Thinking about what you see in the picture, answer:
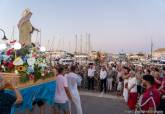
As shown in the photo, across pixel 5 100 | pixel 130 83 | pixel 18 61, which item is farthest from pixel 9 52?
pixel 130 83

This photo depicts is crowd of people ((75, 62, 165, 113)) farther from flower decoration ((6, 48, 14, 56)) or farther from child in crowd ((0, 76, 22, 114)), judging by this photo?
flower decoration ((6, 48, 14, 56))

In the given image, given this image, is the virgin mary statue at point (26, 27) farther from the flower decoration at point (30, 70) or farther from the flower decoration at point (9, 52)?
the flower decoration at point (30, 70)

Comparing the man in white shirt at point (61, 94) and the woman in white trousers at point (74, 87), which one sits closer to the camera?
the man in white shirt at point (61, 94)

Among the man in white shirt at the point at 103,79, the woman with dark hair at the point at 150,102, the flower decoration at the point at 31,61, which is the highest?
the flower decoration at the point at 31,61

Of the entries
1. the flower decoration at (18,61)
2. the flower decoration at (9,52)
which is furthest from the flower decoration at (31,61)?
the flower decoration at (9,52)

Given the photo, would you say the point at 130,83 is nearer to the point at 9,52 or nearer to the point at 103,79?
the point at 9,52

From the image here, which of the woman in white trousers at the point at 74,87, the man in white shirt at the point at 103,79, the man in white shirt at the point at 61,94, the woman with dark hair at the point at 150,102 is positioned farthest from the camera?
the man in white shirt at the point at 103,79

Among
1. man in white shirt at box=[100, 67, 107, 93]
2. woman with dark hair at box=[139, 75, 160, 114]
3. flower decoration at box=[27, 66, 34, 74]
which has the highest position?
flower decoration at box=[27, 66, 34, 74]

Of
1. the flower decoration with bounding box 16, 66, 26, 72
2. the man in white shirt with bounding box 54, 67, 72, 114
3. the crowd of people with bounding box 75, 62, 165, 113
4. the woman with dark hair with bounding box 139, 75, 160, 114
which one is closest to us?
the woman with dark hair with bounding box 139, 75, 160, 114

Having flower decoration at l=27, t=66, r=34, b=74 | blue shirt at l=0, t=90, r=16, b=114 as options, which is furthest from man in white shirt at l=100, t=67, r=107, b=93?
blue shirt at l=0, t=90, r=16, b=114

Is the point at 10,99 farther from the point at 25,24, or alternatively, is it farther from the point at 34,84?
the point at 25,24

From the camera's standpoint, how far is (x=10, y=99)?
668 cm

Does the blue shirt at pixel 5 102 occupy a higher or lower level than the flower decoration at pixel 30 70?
lower

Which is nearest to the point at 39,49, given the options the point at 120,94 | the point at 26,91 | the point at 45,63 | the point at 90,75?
the point at 45,63
